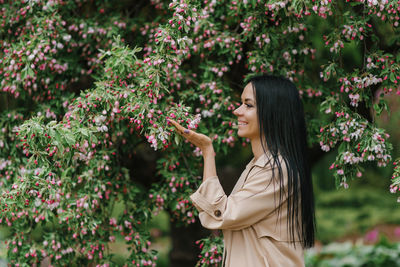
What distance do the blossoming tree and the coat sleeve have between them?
501 mm

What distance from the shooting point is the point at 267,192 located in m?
2.74

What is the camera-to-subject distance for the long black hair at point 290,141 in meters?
2.84

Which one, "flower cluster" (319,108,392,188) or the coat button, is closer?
the coat button

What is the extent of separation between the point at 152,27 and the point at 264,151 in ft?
6.67

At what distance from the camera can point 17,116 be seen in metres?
4.29

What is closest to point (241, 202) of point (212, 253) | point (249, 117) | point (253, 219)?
point (253, 219)

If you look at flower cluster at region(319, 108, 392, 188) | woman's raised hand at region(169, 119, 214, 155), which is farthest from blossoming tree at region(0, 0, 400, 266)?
woman's raised hand at region(169, 119, 214, 155)

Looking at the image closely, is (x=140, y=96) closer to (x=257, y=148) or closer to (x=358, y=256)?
(x=257, y=148)

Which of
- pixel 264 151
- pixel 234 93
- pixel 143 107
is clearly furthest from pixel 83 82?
pixel 264 151

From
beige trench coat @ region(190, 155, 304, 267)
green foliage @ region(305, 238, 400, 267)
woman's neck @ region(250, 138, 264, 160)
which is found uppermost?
woman's neck @ region(250, 138, 264, 160)

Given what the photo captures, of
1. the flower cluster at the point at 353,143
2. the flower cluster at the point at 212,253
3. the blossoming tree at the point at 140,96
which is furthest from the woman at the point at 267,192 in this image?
the flower cluster at the point at 212,253

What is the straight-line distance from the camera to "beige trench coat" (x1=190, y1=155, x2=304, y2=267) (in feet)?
9.00

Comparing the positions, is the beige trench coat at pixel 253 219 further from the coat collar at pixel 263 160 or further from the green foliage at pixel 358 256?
the green foliage at pixel 358 256

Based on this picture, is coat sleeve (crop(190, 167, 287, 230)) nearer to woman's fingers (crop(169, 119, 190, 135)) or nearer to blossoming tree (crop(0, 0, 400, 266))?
woman's fingers (crop(169, 119, 190, 135))
